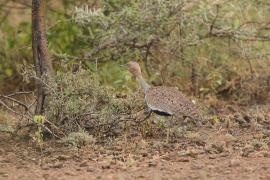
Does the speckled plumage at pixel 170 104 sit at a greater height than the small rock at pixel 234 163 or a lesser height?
greater

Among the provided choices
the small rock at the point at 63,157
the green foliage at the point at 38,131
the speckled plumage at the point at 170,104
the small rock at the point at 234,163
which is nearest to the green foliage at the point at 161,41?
the speckled plumage at the point at 170,104

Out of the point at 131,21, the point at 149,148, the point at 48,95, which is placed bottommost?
the point at 149,148

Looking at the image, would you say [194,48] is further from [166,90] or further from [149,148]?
[149,148]

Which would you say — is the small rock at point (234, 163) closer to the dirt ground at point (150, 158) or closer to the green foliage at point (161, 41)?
the dirt ground at point (150, 158)

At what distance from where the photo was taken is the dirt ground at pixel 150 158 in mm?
5770

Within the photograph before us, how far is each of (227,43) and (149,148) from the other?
3557 millimetres

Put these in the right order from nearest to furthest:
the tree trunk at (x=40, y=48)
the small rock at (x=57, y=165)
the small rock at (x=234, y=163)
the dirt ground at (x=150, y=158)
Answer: the dirt ground at (x=150, y=158)
the small rock at (x=234, y=163)
the small rock at (x=57, y=165)
the tree trunk at (x=40, y=48)

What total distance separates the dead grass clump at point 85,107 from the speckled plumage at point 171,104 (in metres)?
0.21

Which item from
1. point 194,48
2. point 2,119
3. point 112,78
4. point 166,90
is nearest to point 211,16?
point 194,48

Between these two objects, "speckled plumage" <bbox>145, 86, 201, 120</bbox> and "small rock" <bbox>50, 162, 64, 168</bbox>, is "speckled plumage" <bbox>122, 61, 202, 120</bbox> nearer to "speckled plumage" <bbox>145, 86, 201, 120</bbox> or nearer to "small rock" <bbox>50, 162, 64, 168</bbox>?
"speckled plumage" <bbox>145, 86, 201, 120</bbox>

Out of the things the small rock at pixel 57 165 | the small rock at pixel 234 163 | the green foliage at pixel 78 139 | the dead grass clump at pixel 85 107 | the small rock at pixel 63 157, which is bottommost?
the small rock at pixel 57 165

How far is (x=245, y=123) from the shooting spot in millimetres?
7727

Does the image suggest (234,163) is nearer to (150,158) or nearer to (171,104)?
(150,158)

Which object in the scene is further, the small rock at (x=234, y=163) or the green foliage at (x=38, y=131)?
the green foliage at (x=38, y=131)
